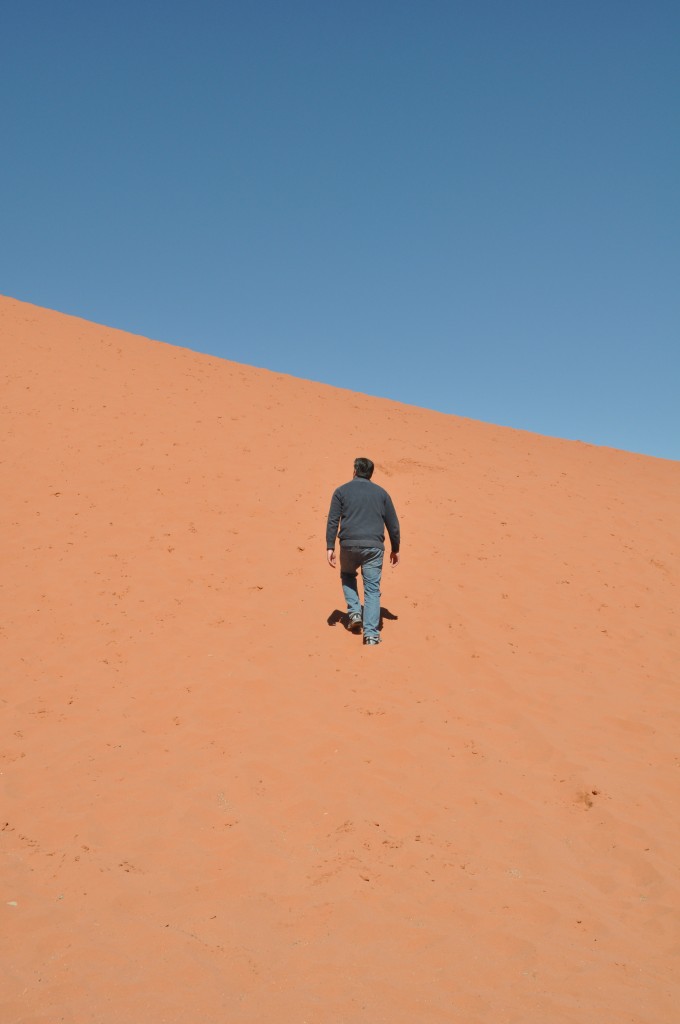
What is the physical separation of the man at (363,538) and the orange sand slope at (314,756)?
376 millimetres

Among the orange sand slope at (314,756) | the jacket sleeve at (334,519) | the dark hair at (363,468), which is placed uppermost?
the dark hair at (363,468)

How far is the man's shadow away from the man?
0.76 ft

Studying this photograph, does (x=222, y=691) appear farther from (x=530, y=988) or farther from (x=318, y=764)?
(x=530, y=988)

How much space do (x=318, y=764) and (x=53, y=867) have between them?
61.9 inches

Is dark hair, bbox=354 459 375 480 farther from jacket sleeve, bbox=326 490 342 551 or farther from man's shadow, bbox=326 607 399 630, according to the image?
man's shadow, bbox=326 607 399 630

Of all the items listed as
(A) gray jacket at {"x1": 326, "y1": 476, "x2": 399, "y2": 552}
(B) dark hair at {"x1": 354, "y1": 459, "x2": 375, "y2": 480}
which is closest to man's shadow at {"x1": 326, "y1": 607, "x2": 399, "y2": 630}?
(A) gray jacket at {"x1": 326, "y1": 476, "x2": 399, "y2": 552}

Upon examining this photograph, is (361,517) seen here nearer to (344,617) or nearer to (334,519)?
(334,519)

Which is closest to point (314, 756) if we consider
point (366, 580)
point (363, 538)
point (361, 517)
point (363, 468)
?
point (366, 580)

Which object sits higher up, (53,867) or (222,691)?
(222,691)

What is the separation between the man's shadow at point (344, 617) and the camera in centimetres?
645

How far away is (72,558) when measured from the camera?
738 centimetres

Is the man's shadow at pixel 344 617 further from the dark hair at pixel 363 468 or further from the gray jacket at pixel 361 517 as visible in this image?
the dark hair at pixel 363 468

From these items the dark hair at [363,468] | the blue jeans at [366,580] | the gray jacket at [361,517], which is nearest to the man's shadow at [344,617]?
Result: the blue jeans at [366,580]

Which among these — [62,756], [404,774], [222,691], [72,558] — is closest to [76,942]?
[62,756]
